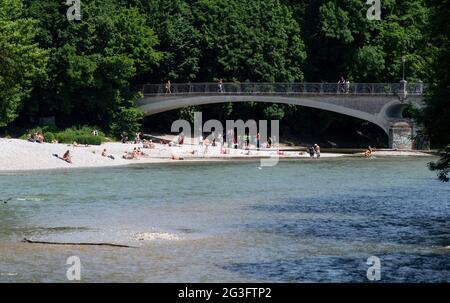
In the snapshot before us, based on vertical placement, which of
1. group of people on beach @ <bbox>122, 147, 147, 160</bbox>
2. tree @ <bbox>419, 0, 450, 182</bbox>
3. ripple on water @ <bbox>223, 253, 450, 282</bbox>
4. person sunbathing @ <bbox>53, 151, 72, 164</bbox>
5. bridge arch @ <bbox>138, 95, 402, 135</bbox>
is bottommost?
group of people on beach @ <bbox>122, 147, 147, 160</bbox>

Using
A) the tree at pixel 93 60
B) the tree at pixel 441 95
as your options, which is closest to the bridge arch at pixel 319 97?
the tree at pixel 93 60

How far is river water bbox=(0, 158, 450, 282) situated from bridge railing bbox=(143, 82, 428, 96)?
3168 centimetres

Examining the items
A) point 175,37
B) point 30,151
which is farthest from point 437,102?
point 175,37

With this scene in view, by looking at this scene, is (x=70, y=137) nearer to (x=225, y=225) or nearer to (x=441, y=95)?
(x=225, y=225)

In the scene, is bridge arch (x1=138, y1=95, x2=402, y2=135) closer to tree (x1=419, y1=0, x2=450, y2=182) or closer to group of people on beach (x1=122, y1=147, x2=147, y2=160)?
group of people on beach (x1=122, y1=147, x2=147, y2=160)

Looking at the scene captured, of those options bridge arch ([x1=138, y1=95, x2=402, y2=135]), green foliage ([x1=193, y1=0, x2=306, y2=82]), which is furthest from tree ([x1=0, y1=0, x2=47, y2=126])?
green foliage ([x1=193, y1=0, x2=306, y2=82])

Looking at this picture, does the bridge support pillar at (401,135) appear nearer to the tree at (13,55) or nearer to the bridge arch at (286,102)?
the bridge arch at (286,102)

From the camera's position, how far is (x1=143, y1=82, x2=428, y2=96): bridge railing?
110438 millimetres

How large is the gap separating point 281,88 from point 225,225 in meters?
65.2

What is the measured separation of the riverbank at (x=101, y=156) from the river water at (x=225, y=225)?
400 centimetres

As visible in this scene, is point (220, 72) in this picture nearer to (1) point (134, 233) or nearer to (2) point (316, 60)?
(2) point (316, 60)

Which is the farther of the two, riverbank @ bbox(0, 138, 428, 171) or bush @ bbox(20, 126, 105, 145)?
bush @ bbox(20, 126, 105, 145)

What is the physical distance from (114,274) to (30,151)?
48.3m
